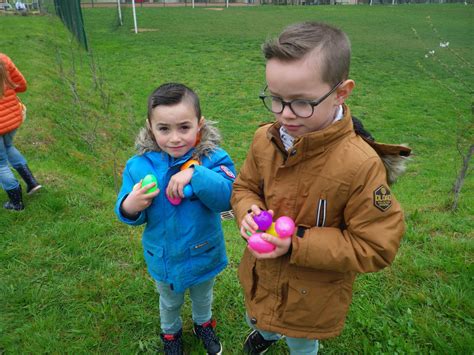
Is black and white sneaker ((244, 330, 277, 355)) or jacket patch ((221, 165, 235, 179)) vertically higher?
jacket patch ((221, 165, 235, 179))

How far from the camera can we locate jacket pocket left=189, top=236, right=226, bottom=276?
212 cm

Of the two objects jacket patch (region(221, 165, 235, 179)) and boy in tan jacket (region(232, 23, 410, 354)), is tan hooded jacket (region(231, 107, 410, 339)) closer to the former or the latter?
boy in tan jacket (region(232, 23, 410, 354))

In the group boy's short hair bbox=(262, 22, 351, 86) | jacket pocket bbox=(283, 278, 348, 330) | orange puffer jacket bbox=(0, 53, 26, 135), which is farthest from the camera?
orange puffer jacket bbox=(0, 53, 26, 135)

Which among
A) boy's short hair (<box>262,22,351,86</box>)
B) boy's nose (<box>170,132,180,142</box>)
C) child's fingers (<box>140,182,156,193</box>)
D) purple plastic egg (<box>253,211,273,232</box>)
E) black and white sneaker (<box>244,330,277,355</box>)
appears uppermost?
boy's short hair (<box>262,22,351,86</box>)

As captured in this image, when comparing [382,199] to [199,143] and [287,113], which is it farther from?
[199,143]

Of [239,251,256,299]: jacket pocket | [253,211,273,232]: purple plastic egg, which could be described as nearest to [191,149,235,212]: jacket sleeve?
[239,251,256,299]: jacket pocket

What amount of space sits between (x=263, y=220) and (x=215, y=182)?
45 centimetres

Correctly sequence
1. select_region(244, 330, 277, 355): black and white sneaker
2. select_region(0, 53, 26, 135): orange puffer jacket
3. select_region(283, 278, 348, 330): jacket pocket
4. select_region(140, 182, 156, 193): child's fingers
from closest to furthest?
select_region(283, 278, 348, 330): jacket pocket, select_region(140, 182, 156, 193): child's fingers, select_region(244, 330, 277, 355): black and white sneaker, select_region(0, 53, 26, 135): orange puffer jacket

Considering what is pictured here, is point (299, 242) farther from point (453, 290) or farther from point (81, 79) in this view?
point (81, 79)

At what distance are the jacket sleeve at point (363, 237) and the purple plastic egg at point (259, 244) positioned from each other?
9cm

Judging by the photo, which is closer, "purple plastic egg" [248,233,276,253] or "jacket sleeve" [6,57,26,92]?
"purple plastic egg" [248,233,276,253]

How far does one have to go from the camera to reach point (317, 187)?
163cm

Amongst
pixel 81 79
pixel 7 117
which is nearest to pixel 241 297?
pixel 7 117

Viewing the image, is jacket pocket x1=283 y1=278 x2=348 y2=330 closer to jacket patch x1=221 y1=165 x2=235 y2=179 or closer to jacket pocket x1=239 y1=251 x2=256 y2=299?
jacket pocket x1=239 y1=251 x2=256 y2=299
